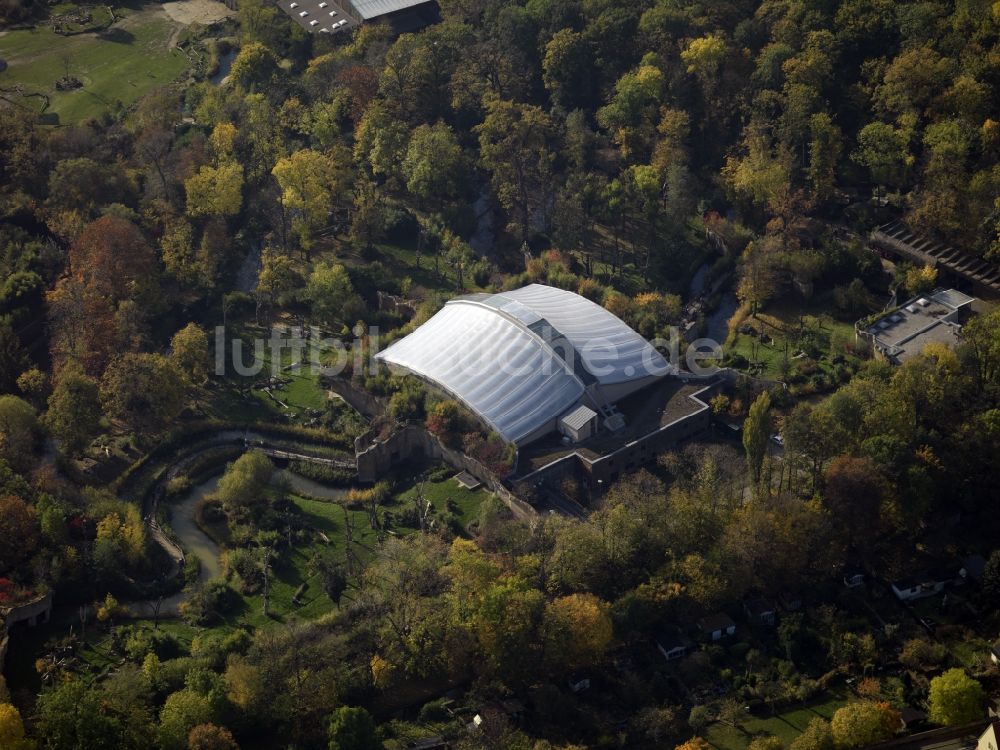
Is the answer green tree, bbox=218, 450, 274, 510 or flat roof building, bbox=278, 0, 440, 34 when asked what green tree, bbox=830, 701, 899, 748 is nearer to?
green tree, bbox=218, 450, 274, 510

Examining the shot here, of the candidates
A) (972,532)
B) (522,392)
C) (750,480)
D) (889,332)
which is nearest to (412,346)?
(522,392)


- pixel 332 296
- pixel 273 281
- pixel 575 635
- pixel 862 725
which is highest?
pixel 273 281

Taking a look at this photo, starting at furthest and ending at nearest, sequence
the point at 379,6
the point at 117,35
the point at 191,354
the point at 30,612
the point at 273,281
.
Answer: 1. the point at 117,35
2. the point at 379,6
3. the point at 273,281
4. the point at 191,354
5. the point at 30,612

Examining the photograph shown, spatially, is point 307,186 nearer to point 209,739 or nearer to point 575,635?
point 575,635

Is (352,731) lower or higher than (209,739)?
lower

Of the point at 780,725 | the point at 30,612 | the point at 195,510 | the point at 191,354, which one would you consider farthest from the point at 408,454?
the point at 780,725

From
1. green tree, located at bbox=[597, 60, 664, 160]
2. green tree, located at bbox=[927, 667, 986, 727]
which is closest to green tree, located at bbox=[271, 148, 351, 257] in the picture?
green tree, located at bbox=[597, 60, 664, 160]

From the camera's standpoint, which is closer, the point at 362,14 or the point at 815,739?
the point at 815,739
